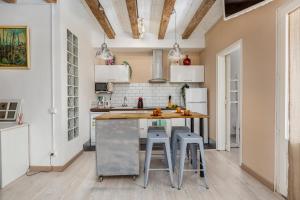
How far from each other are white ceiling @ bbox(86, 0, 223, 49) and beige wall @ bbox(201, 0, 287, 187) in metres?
0.84

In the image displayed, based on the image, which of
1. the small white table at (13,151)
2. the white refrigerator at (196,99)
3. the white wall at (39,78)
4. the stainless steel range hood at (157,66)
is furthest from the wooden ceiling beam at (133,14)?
the small white table at (13,151)

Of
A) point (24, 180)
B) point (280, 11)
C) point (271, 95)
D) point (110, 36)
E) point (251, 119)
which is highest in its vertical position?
point (110, 36)

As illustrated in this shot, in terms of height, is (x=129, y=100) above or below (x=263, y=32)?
below

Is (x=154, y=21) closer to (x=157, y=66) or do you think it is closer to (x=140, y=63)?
(x=157, y=66)

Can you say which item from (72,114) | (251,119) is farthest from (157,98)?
(251,119)

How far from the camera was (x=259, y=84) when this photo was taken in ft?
10.2

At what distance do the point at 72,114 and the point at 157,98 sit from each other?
2.71 meters

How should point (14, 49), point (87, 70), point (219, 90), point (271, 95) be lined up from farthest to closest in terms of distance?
1. point (87, 70)
2. point (219, 90)
3. point (14, 49)
4. point (271, 95)

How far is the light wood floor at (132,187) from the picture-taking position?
2.69 metres

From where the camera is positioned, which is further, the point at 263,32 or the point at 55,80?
the point at 55,80

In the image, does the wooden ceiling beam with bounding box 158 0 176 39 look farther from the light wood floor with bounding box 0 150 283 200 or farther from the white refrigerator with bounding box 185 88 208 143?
the light wood floor with bounding box 0 150 283 200

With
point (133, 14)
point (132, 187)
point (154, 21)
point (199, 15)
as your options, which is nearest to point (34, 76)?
point (133, 14)

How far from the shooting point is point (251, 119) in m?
3.39

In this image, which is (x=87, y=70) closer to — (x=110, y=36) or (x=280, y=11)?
(x=110, y=36)
